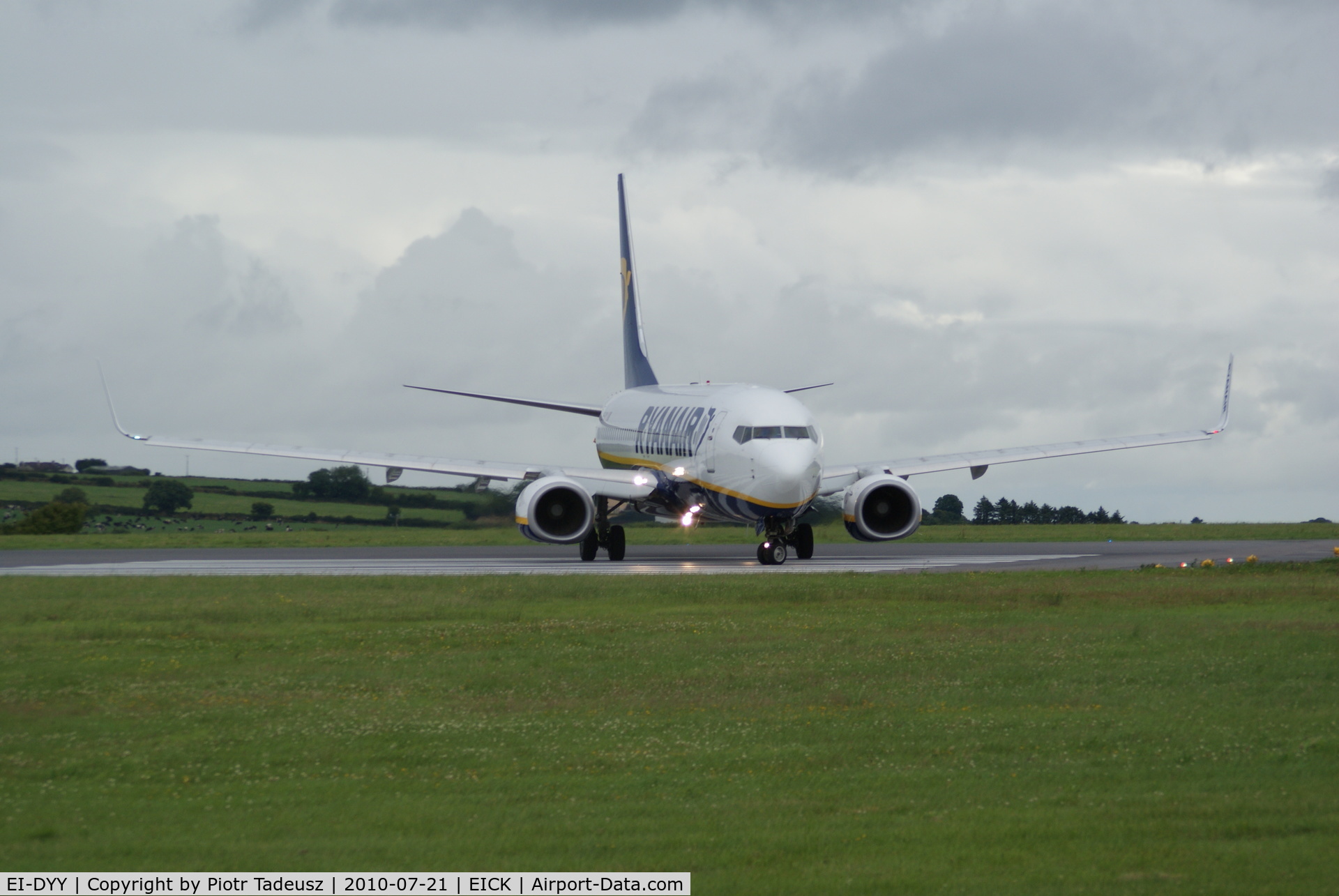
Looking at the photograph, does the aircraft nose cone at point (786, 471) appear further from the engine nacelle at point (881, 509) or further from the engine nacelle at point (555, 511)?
the engine nacelle at point (555, 511)

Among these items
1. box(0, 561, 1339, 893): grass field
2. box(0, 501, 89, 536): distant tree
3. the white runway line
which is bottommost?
box(0, 561, 1339, 893): grass field

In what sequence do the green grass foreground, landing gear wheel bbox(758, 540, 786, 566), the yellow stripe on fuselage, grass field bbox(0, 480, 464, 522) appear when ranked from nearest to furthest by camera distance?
1. the yellow stripe on fuselage
2. landing gear wheel bbox(758, 540, 786, 566)
3. the green grass foreground
4. grass field bbox(0, 480, 464, 522)

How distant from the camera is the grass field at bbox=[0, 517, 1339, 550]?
169ft

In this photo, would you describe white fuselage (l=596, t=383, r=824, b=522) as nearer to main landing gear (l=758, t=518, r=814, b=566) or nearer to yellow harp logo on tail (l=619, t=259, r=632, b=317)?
main landing gear (l=758, t=518, r=814, b=566)

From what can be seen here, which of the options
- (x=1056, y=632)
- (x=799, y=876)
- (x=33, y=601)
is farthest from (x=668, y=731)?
(x=33, y=601)

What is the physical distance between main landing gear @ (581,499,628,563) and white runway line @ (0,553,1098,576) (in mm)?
666

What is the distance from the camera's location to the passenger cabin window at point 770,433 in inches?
1368

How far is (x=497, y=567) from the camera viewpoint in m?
36.2

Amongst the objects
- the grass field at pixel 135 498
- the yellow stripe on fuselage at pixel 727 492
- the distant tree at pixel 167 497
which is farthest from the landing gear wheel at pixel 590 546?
the distant tree at pixel 167 497

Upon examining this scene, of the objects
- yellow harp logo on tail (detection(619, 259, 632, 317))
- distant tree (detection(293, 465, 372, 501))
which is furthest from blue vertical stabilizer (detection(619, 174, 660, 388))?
distant tree (detection(293, 465, 372, 501))

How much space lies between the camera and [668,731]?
40.7ft

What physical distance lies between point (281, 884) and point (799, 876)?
2923 mm

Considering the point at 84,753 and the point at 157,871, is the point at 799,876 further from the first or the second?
the point at 84,753

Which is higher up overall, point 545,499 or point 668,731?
point 545,499
